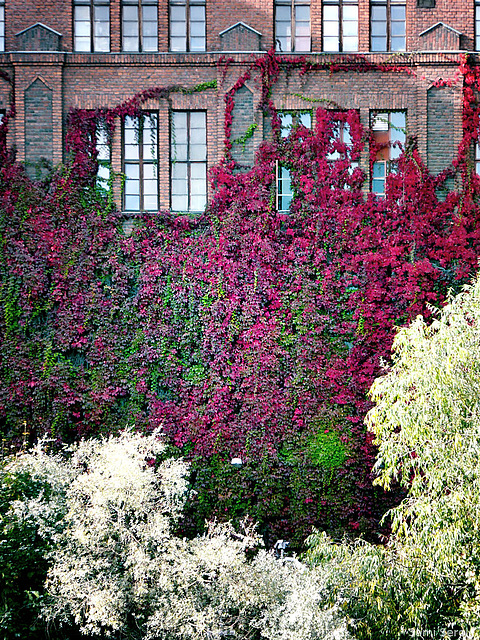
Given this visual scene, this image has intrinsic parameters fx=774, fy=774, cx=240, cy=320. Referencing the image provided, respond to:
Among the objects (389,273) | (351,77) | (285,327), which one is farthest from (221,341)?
(351,77)

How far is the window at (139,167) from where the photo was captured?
18.3 m

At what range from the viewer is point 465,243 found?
1759cm

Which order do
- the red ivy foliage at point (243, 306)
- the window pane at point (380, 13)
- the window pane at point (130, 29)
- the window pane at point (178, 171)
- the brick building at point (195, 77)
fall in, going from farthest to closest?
the window pane at point (380, 13) → the window pane at point (130, 29) → the window pane at point (178, 171) → the brick building at point (195, 77) → the red ivy foliage at point (243, 306)

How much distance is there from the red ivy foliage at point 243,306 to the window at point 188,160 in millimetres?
650

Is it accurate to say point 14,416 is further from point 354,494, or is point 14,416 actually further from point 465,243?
point 465,243

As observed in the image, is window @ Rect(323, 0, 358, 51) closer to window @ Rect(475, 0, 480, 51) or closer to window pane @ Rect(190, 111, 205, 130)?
window @ Rect(475, 0, 480, 51)

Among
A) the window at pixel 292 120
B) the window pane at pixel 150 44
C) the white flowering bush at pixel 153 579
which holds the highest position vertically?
the window pane at pixel 150 44

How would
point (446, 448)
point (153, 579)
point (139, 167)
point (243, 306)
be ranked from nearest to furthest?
point (446, 448) < point (153, 579) < point (243, 306) < point (139, 167)

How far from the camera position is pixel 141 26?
60.6 feet

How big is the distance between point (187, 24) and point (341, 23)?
3.70 meters

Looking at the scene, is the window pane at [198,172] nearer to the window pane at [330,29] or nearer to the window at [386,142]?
the window at [386,142]

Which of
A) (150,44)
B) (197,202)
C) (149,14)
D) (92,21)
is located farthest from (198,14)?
(197,202)

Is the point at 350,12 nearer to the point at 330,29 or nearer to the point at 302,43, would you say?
the point at 330,29

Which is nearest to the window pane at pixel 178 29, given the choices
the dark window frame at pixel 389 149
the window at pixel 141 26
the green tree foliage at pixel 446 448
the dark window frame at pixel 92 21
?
the window at pixel 141 26
